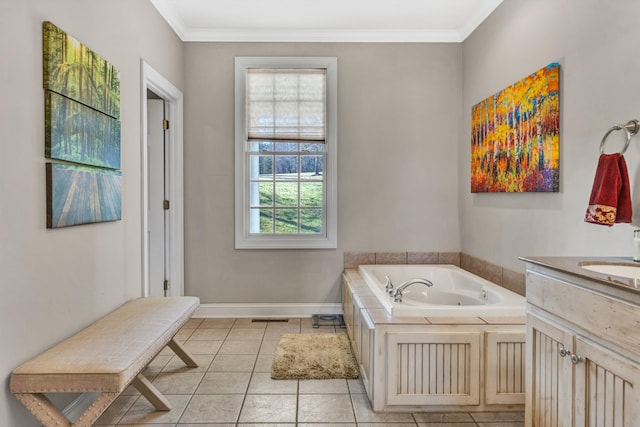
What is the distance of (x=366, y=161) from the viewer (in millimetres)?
3980

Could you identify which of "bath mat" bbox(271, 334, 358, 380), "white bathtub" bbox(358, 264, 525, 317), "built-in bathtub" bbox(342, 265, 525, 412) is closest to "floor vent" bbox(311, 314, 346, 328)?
"bath mat" bbox(271, 334, 358, 380)

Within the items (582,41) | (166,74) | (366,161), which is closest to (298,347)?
(366,161)

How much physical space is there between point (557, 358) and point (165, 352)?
2.58 metres

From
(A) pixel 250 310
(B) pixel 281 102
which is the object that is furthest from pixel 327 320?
(B) pixel 281 102

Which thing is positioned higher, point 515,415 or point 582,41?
point 582,41

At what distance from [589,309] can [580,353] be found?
6.3 inches

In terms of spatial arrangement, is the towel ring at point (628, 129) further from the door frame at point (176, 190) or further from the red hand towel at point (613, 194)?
the door frame at point (176, 190)

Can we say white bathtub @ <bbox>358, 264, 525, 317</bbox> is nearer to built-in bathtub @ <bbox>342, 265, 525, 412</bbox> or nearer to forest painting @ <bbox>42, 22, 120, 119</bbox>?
built-in bathtub @ <bbox>342, 265, 525, 412</bbox>

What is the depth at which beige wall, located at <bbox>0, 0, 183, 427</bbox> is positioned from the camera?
1.63m

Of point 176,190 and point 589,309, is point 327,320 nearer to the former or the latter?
point 176,190

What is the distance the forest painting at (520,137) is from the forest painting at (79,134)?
249 cm

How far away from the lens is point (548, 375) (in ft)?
5.26

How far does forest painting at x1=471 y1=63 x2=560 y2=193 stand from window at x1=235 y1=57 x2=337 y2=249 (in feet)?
4.26

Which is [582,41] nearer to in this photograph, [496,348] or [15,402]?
[496,348]
